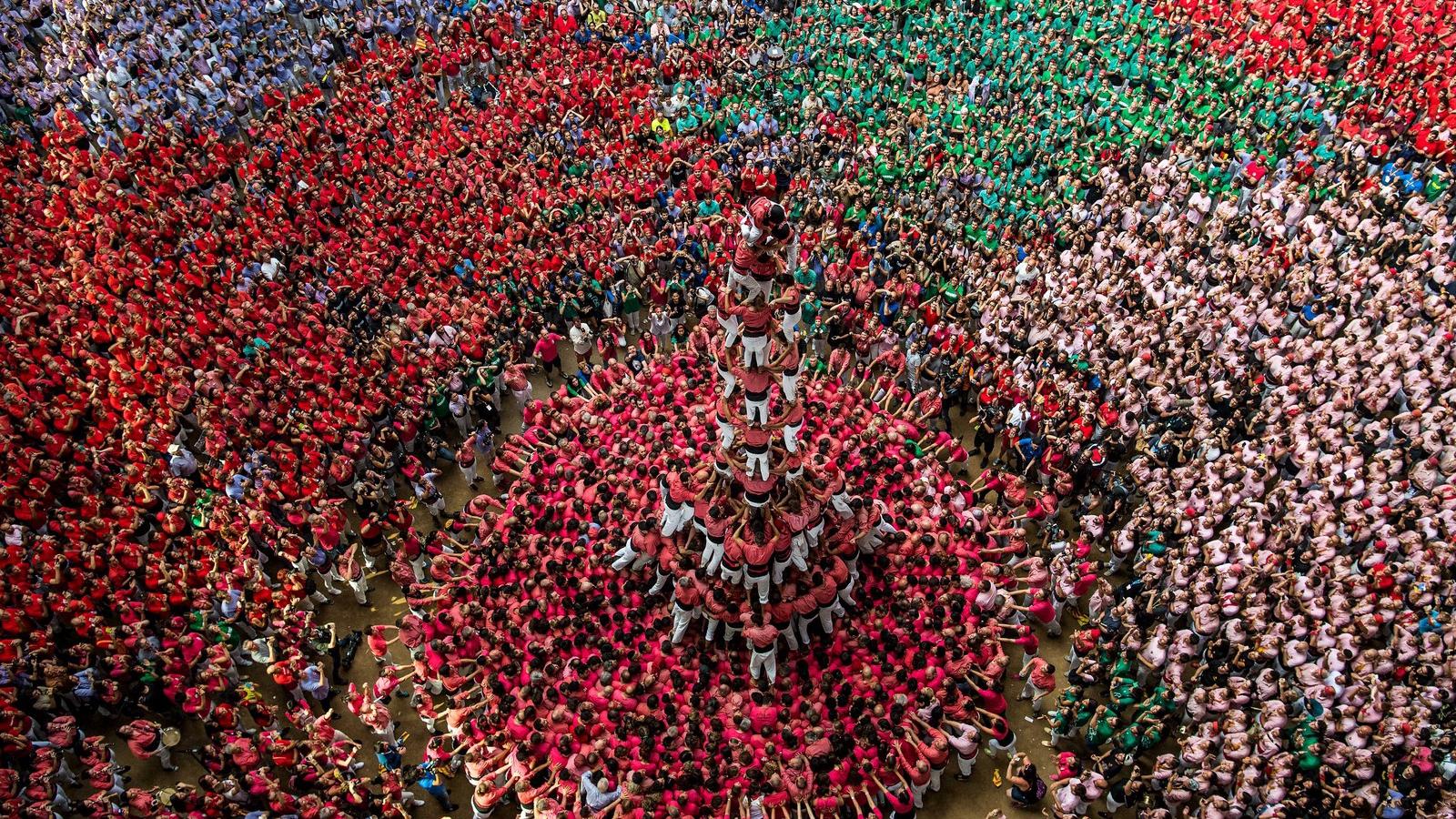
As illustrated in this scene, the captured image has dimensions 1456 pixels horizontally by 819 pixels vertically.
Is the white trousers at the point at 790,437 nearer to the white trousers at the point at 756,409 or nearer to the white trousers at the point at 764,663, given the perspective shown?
the white trousers at the point at 756,409

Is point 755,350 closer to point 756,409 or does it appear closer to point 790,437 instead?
point 756,409

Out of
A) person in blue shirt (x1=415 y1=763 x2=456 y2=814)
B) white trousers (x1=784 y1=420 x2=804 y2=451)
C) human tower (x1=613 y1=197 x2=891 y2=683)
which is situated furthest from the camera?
white trousers (x1=784 y1=420 x2=804 y2=451)

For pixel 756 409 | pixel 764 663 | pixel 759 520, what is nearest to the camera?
→ pixel 756 409

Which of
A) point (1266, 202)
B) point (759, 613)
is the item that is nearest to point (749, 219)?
point (759, 613)

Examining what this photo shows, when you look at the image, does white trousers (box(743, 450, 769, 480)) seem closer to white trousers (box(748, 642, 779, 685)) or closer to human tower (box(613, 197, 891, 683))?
Answer: human tower (box(613, 197, 891, 683))

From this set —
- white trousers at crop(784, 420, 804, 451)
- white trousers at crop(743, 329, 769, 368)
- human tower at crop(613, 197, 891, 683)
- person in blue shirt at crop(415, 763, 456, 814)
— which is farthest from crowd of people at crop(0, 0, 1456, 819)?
white trousers at crop(743, 329, 769, 368)

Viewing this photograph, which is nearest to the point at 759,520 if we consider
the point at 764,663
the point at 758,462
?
the point at 758,462
